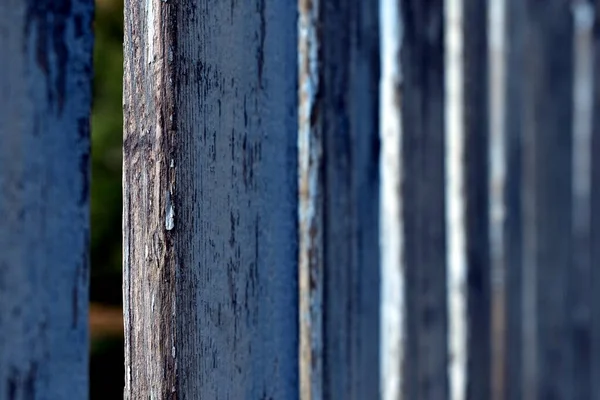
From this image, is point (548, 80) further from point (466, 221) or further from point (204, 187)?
point (204, 187)

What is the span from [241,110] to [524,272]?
37 cm

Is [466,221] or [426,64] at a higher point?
[426,64]

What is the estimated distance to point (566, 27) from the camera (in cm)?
86

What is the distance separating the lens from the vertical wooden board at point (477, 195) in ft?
2.88

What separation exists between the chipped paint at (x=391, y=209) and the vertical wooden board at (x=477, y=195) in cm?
7

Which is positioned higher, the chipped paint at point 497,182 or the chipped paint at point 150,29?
the chipped paint at point 150,29

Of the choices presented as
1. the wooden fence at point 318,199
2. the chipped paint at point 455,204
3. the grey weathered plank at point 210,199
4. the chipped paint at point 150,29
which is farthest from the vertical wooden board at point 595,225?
the chipped paint at point 150,29

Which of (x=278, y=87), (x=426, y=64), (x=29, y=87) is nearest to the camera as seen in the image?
(x=29, y=87)

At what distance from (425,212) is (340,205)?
0.34 feet

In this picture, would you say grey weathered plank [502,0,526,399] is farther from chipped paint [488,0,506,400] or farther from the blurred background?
the blurred background

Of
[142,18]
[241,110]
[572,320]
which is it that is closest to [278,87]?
[241,110]

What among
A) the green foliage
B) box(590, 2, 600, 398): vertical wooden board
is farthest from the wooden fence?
the green foliage

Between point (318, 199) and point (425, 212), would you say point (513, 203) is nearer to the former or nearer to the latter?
point (425, 212)

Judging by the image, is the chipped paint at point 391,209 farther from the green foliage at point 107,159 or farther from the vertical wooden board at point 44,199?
the green foliage at point 107,159
